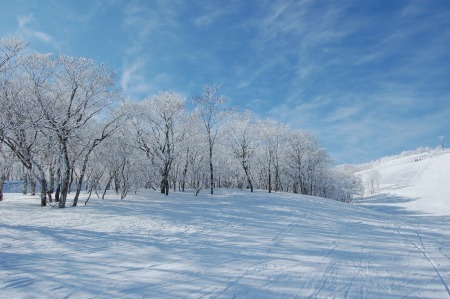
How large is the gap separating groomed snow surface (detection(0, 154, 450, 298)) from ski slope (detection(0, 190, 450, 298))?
36 mm

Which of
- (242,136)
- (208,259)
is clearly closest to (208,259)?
(208,259)

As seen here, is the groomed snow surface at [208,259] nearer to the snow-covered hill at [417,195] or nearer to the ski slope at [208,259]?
the ski slope at [208,259]

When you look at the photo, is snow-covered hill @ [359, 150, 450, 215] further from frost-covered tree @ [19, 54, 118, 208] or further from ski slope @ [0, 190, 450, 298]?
frost-covered tree @ [19, 54, 118, 208]

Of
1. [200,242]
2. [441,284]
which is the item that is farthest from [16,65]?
[441,284]

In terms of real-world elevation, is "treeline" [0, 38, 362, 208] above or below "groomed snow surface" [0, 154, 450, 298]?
above

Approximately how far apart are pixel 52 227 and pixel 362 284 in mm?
14720

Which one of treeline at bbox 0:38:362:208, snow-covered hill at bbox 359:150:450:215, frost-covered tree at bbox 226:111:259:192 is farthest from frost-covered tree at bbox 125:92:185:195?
snow-covered hill at bbox 359:150:450:215

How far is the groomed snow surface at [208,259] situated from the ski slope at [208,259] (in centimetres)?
4

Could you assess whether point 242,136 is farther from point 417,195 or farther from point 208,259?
point 417,195

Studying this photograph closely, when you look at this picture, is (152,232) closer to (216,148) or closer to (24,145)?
(24,145)

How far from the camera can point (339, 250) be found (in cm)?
1312

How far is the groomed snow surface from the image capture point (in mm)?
8134

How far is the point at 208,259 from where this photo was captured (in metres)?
11.0

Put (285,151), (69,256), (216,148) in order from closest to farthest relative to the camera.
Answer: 1. (69,256)
2. (216,148)
3. (285,151)
